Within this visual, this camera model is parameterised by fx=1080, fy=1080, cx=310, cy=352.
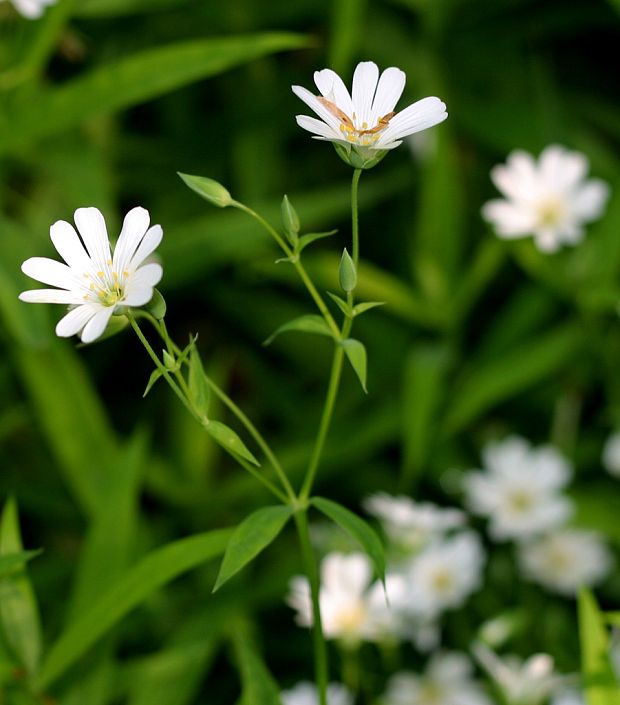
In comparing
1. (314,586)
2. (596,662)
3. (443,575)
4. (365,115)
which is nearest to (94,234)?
(365,115)

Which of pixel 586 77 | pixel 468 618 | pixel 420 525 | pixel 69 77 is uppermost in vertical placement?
pixel 69 77

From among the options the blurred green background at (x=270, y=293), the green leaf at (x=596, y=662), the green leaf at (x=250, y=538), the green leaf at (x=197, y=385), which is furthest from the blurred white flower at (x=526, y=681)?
the green leaf at (x=197, y=385)

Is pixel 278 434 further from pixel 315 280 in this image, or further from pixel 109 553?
pixel 109 553

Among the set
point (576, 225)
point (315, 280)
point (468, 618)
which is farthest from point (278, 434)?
point (576, 225)

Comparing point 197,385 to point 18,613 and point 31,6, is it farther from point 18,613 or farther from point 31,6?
point 31,6

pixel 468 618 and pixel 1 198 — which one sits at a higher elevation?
pixel 1 198

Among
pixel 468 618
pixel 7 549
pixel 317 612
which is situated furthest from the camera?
pixel 468 618

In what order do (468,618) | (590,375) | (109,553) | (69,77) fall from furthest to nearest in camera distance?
(69,77)
(590,375)
(468,618)
(109,553)
